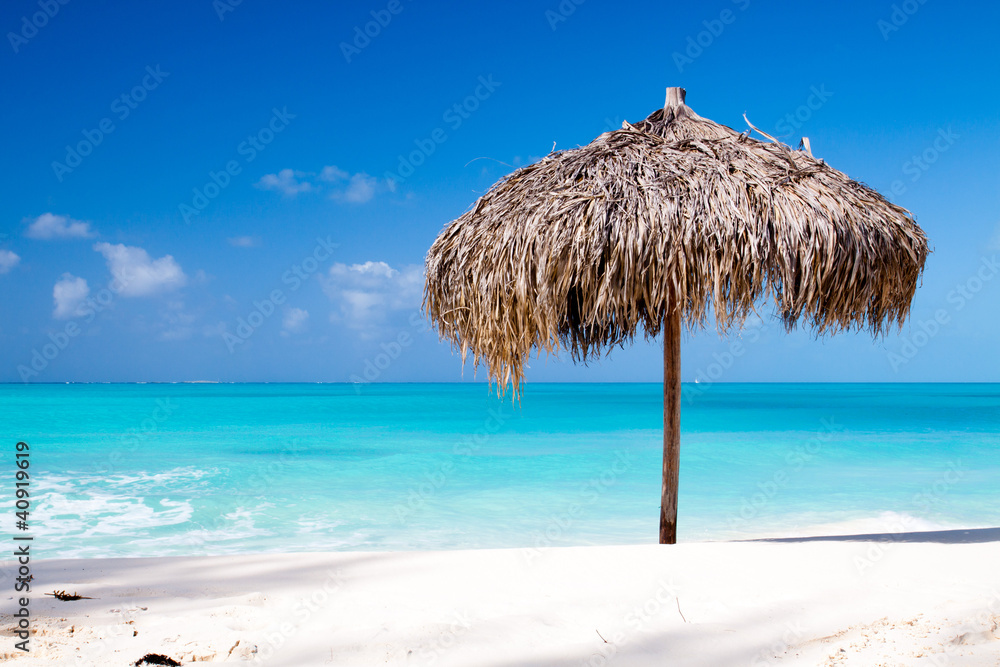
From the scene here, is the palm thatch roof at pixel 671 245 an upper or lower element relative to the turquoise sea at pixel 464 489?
upper

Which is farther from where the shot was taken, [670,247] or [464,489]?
[464,489]

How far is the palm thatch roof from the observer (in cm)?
277

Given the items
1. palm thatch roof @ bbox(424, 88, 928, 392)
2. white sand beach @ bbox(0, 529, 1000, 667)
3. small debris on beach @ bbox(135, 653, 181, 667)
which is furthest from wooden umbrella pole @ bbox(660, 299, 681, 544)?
small debris on beach @ bbox(135, 653, 181, 667)

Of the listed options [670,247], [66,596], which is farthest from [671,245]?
[66,596]

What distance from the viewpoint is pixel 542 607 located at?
2381mm

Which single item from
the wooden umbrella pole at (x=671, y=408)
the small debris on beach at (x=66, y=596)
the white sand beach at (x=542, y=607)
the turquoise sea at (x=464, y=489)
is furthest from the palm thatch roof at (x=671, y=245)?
the turquoise sea at (x=464, y=489)

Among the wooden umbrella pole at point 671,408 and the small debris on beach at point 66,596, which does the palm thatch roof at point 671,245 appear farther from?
the small debris on beach at point 66,596

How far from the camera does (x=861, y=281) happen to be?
288 centimetres

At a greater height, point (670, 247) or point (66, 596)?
point (670, 247)

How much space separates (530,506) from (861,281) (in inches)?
178

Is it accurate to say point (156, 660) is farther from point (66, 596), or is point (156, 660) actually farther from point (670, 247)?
point (670, 247)

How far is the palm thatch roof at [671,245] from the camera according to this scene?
9.10ft

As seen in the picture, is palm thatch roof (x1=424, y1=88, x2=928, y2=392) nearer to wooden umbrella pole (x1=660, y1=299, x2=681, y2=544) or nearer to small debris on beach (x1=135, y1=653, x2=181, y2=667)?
wooden umbrella pole (x1=660, y1=299, x2=681, y2=544)

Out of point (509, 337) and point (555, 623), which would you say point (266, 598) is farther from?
point (509, 337)
